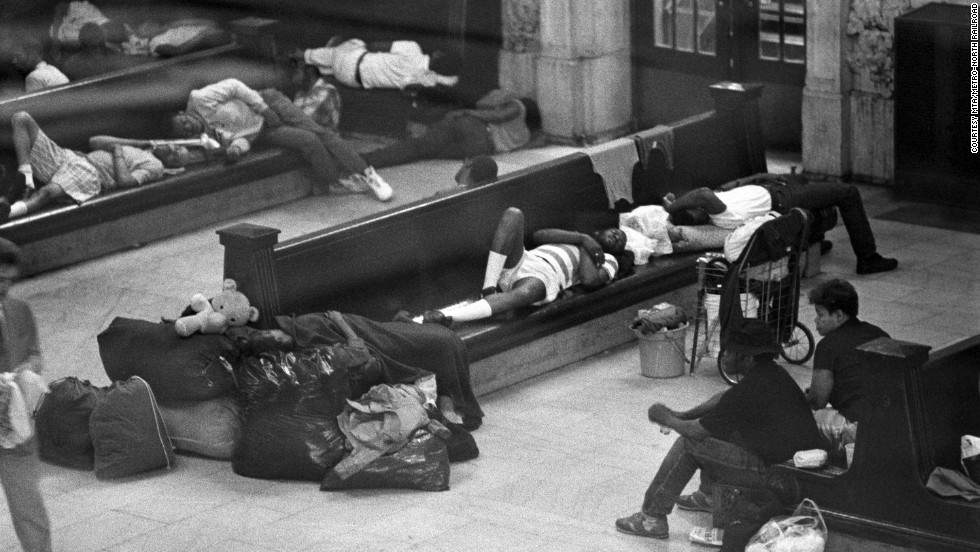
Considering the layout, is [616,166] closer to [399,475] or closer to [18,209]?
[399,475]

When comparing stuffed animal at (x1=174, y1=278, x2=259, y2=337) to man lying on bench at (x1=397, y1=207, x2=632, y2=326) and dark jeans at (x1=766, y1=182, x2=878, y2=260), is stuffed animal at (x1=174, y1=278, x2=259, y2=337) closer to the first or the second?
man lying on bench at (x1=397, y1=207, x2=632, y2=326)

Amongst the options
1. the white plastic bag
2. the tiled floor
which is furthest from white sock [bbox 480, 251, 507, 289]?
the white plastic bag

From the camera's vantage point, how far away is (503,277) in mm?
10109

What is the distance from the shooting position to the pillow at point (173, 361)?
883 centimetres

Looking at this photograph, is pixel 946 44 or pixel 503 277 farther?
pixel 946 44

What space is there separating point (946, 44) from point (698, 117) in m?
2.03

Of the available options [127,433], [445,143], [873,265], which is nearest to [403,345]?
[127,433]

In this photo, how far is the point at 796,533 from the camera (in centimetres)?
727

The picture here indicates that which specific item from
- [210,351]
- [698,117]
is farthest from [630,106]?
[210,351]

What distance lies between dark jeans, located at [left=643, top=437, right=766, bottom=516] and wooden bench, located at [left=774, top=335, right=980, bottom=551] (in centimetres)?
15

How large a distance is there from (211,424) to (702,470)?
2.68 m

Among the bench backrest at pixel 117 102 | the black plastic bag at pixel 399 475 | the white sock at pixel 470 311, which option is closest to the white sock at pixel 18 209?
the bench backrest at pixel 117 102

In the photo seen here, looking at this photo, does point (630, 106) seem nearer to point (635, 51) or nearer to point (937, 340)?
point (635, 51)

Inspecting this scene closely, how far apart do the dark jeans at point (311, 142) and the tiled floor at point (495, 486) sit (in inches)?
106
